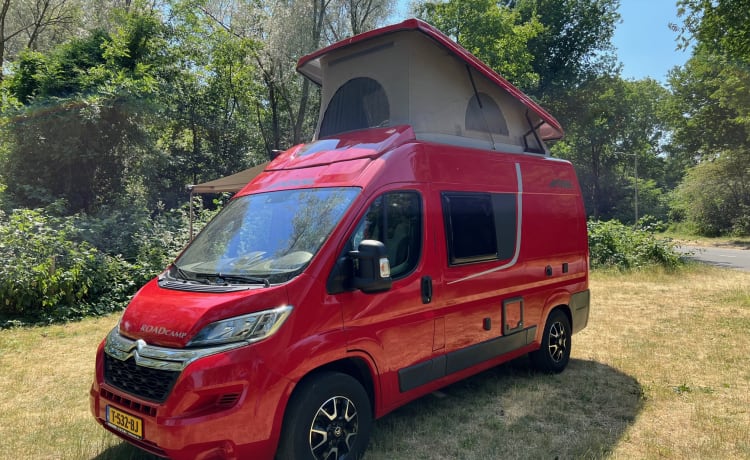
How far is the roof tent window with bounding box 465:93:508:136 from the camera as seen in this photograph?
17.5 feet

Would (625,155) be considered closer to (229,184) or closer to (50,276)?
(229,184)

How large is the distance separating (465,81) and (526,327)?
110 inches

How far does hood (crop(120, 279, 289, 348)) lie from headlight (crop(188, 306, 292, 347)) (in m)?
0.03

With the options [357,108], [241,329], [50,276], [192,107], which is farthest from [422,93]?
[192,107]

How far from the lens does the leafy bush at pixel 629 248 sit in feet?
46.1

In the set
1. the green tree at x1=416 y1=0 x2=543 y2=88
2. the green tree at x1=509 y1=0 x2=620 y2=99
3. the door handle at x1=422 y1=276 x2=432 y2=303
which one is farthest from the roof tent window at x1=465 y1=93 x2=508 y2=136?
the green tree at x1=509 y1=0 x2=620 y2=99

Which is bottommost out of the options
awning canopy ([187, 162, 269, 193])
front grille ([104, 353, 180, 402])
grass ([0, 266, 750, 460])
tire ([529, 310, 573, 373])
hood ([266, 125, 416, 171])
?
Answer: grass ([0, 266, 750, 460])

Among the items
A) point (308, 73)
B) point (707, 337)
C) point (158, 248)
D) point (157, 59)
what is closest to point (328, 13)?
point (157, 59)

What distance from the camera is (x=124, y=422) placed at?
9.86ft

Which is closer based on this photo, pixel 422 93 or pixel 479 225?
pixel 479 225

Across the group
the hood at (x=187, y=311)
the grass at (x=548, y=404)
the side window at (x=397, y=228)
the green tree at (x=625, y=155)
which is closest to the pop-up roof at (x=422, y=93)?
the side window at (x=397, y=228)

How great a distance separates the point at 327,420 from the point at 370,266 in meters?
1.08

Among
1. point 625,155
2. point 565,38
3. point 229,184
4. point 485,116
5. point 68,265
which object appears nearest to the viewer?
point 485,116

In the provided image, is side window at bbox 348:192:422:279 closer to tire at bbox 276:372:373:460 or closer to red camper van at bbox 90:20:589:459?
red camper van at bbox 90:20:589:459
